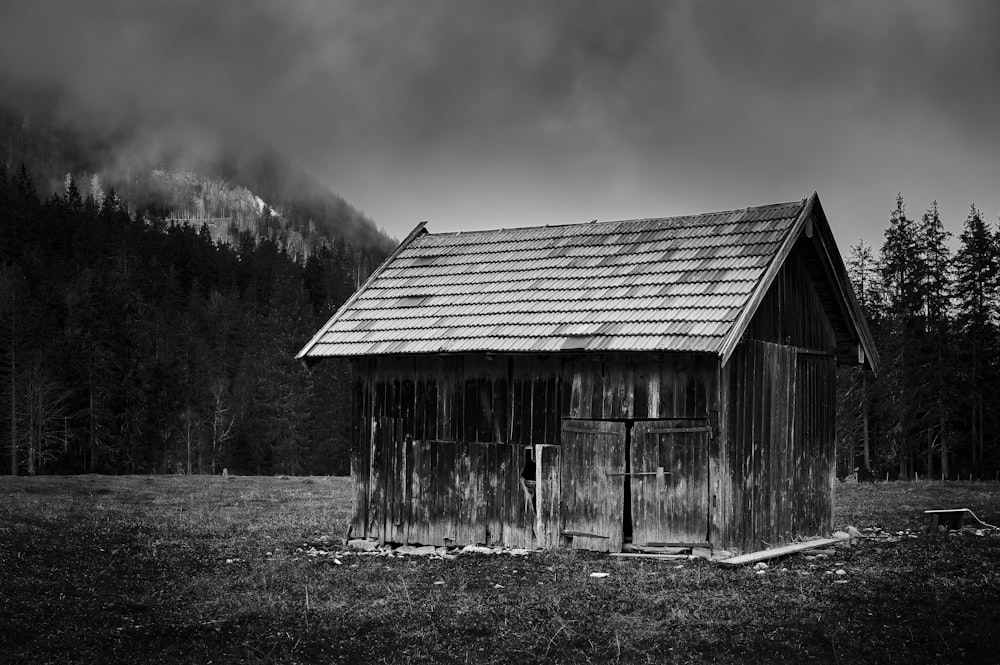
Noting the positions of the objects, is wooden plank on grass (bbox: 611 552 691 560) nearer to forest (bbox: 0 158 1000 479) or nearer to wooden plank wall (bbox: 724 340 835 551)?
wooden plank wall (bbox: 724 340 835 551)

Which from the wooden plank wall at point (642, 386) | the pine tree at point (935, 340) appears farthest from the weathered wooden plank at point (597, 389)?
the pine tree at point (935, 340)

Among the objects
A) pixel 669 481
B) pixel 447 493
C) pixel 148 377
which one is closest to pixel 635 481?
pixel 669 481

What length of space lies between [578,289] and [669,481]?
4.25 m

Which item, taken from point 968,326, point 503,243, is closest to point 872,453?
point 968,326

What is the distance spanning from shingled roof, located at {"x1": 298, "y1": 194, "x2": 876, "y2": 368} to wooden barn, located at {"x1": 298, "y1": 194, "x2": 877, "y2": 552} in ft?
0.16

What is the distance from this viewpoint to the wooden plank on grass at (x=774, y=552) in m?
15.1

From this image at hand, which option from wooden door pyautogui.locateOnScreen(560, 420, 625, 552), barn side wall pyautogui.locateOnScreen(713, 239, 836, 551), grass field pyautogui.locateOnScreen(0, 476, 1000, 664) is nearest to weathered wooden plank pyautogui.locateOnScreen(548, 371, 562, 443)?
wooden door pyautogui.locateOnScreen(560, 420, 625, 552)

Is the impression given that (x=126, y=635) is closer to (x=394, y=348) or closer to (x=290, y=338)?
(x=394, y=348)

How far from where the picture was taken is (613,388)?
16562mm

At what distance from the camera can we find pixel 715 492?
620 inches

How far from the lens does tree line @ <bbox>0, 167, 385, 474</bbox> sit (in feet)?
168

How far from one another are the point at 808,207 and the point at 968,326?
121ft

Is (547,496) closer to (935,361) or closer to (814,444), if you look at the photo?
(814,444)

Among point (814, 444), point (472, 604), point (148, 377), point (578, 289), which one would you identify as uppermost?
point (578, 289)
